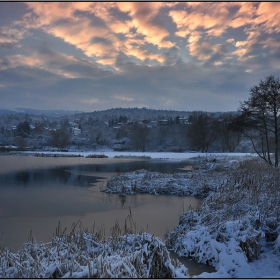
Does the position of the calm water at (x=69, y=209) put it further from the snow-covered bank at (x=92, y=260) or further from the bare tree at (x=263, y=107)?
the bare tree at (x=263, y=107)

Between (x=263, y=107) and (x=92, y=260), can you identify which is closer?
(x=92, y=260)

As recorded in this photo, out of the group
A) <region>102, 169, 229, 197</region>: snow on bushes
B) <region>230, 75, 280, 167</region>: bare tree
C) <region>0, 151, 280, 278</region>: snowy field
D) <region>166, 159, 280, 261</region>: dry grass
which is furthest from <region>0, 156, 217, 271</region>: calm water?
<region>230, 75, 280, 167</region>: bare tree

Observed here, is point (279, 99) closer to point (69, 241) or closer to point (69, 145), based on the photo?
point (69, 241)

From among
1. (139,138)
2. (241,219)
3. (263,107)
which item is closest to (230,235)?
(241,219)

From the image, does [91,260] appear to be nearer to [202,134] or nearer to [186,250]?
[186,250]

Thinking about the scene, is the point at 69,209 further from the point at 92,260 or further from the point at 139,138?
the point at 139,138

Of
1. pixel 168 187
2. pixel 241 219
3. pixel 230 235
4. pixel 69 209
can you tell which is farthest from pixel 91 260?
pixel 168 187

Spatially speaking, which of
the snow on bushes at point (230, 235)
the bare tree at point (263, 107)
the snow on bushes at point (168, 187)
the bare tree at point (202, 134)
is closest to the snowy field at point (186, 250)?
the snow on bushes at point (230, 235)

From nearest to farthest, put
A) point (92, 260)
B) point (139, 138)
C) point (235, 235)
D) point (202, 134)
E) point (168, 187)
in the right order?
point (92, 260)
point (235, 235)
point (168, 187)
point (202, 134)
point (139, 138)

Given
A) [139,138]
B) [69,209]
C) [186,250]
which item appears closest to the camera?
[186,250]

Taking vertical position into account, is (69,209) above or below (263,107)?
below

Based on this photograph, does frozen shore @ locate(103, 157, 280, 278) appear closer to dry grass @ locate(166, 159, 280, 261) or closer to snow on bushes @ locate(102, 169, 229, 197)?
dry grass @ locate(166, 159, 280, 261)

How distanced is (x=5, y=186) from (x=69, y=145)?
72.5 meters

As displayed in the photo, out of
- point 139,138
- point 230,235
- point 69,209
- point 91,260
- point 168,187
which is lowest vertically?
point 69,209
